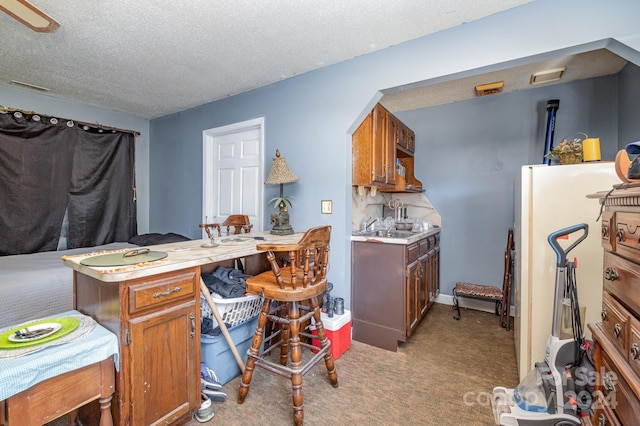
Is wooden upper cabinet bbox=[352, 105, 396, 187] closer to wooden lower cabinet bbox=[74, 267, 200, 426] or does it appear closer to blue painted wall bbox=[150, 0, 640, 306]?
blue painted wall bbox=[150, 0, 640, 306]

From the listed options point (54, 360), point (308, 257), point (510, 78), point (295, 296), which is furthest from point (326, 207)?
point (510, 78)

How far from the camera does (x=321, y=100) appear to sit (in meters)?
2.68

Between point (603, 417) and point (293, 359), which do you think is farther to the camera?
point (293, 359)

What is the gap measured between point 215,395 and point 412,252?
72.1 inches

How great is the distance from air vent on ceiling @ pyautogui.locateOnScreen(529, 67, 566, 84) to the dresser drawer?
2.40 metres

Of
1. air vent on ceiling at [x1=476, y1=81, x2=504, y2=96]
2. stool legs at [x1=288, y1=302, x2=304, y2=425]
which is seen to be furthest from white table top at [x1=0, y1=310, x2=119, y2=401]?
air vent on ceiling at [x1=476, y1=81, x2=504, y2=96]

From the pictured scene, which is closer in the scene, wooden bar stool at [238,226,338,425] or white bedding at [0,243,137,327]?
wooden bar stool at [238,226,338,425]

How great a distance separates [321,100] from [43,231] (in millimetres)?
3427

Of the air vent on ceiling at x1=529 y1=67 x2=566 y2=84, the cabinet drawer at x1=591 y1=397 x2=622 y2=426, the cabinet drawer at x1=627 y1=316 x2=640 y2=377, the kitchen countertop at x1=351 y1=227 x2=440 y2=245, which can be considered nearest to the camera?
the cabinet drawer at x1=627 y1=316 x2=640 y2=377

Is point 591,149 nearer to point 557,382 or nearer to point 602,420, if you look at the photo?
point 557,382

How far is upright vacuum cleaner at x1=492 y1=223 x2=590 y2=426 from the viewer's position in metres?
1.31

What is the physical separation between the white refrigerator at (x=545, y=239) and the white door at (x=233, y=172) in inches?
93.4

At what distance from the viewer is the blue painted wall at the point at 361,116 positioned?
176 cm

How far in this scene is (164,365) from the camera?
55.2 inches
